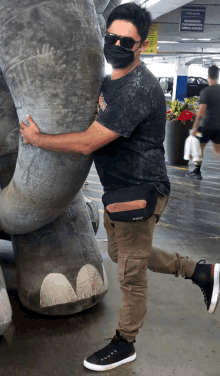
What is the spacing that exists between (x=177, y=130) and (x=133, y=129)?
573 centimetres

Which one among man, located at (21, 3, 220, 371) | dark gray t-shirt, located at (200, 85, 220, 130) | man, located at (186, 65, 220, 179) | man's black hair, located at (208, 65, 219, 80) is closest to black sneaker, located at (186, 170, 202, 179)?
man, located at (186, 65, 220, 179)

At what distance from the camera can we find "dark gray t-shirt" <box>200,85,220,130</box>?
20.3 feet

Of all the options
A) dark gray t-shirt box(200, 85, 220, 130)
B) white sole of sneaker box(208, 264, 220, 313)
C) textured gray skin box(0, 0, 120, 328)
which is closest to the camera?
textured gray skin box(0, 0, 120, 328)

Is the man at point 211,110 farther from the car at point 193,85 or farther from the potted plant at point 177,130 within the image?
the car at point 193,85

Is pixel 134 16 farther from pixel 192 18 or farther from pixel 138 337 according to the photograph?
pixel 192 18

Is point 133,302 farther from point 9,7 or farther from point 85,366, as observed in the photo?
point 9,7

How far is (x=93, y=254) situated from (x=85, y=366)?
0.69m

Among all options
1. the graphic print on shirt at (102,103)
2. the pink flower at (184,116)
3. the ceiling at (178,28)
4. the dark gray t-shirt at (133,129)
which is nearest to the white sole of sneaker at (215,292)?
→ the dark gray t-shirt at (133,129)

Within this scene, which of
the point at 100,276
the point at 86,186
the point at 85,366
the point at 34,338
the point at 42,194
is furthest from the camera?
the point at 86,186

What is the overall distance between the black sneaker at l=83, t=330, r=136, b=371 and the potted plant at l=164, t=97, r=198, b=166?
562cm

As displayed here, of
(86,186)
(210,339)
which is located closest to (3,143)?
(210,339)

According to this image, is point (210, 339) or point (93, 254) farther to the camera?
point (93, 254)

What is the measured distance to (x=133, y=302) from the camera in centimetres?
203

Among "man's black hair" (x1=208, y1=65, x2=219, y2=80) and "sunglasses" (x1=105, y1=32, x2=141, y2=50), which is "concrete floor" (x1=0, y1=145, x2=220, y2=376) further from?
"man's black hair" (x1=208, y1=65, x2=219, y2=80)
